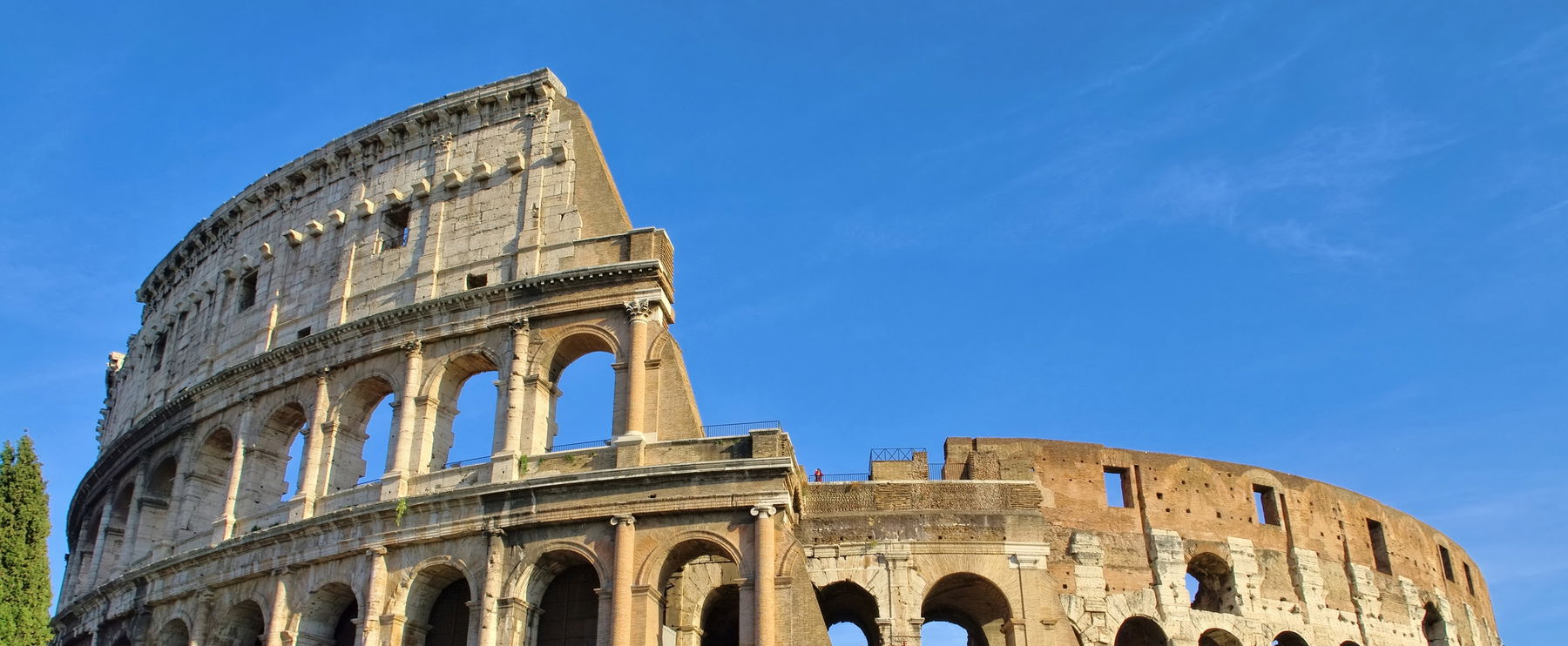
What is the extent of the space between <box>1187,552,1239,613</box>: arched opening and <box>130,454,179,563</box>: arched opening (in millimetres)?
22498

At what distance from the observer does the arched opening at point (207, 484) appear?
2841cm

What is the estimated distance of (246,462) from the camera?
90.4 feet

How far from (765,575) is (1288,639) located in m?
14.9

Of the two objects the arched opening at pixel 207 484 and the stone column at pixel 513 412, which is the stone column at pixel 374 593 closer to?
the stone column at pixel 513 412

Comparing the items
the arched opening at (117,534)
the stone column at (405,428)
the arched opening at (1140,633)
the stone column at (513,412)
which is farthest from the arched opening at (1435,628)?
the arched opening at (117,534)

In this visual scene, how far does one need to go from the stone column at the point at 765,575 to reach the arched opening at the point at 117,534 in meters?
16.1

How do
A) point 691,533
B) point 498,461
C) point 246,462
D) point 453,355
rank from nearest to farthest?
point 691,533
point 498,461
point 453,355
point 246,462

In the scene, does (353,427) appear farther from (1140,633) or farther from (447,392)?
(1140,633)

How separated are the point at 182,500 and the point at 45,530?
623cm

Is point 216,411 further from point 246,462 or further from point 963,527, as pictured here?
point 963,527

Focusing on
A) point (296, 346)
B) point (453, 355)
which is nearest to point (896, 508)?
point (453, 355)

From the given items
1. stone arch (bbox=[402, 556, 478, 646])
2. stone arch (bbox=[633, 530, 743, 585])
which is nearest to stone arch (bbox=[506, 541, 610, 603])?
stone arch (bbox=[633, 530, 743, 585])

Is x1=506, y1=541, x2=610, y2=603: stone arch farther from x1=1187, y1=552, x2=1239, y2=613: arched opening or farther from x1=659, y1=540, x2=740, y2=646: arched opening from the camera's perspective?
x1=1187, y1=552, x2=1239, y2=613: arched opening

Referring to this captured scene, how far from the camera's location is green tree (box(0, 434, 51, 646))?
21.4 m
